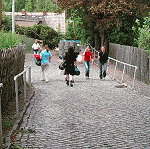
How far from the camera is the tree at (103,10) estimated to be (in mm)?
25531

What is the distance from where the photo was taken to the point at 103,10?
84.3ft

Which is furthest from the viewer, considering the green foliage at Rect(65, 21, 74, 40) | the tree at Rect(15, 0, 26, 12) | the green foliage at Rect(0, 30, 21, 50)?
the tree at Rect(15, 0, 26, 12)

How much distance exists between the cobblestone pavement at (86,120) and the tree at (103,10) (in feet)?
47.0

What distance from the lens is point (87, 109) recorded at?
912cm

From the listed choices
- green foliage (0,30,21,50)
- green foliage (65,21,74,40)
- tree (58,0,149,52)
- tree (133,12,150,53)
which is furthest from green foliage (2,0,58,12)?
green foliage (0,30,21,50)

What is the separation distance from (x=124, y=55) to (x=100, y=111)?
15032 mm

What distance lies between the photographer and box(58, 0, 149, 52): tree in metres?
25.5

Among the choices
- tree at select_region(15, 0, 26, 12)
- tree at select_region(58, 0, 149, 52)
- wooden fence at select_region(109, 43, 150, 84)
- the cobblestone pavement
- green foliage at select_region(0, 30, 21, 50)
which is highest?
tree at select_region(15, 0, 26, 12)

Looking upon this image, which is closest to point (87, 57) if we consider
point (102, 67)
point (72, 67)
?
point (102, 67)

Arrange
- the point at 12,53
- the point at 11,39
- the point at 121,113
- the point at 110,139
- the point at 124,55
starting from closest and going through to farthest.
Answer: the point at 110,139 < the point at 121,113 < the point at 12,53 < the point at 11,39 < the point at 124,55

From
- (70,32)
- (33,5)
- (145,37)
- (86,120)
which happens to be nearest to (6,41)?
(86,120)

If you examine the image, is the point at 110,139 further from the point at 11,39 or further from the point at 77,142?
the point at 11,39

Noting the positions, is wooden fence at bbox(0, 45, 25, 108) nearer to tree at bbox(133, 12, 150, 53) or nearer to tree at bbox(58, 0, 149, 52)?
tree at bbox(133, 12, 150, 53)

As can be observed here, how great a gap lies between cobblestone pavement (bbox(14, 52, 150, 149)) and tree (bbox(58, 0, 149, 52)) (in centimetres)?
1433
